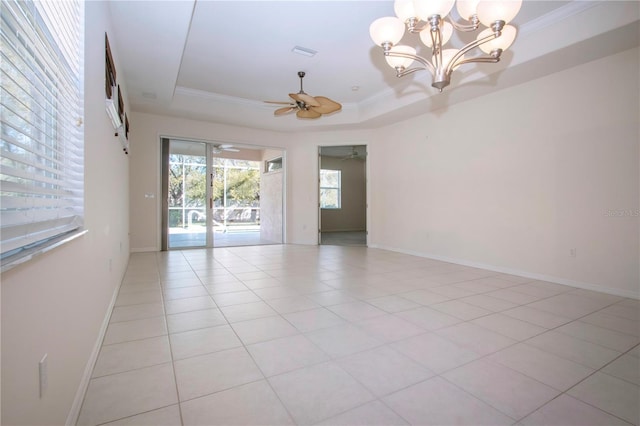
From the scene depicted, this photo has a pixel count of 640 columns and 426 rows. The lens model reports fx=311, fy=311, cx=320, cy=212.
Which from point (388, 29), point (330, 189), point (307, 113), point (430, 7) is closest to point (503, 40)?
point (430, 7)

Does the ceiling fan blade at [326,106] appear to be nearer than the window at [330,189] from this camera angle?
Yes

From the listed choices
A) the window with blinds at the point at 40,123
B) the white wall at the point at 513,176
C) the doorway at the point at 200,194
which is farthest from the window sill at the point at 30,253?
the doorway at the point at 200,194

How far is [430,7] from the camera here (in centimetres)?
216

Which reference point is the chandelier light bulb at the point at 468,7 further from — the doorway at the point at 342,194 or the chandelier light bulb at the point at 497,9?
the doorway at the point at 342,194

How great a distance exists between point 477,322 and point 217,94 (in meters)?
5.66

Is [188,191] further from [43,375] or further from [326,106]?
[43,375]

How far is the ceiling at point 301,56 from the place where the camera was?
317cm

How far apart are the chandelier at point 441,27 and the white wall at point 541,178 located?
6.36 feet

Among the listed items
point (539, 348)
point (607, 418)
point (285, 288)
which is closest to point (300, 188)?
point (285, 288)

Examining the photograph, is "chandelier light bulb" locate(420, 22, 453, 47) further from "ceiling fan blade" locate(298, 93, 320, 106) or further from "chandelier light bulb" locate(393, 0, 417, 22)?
"ceiling fan blade" locate(298, 93, 320, 106)

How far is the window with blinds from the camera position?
2.94ft

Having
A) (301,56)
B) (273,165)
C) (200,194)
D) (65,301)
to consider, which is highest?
(301,56)

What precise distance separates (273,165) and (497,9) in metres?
6.42

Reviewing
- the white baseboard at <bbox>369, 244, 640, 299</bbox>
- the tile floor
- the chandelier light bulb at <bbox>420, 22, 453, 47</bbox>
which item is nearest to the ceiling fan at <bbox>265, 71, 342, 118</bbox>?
the chandelier light bulb at <bbox>420, 22, 453, 47</bbox>
